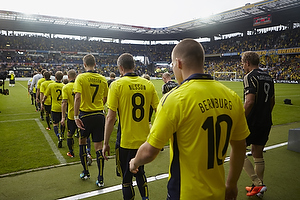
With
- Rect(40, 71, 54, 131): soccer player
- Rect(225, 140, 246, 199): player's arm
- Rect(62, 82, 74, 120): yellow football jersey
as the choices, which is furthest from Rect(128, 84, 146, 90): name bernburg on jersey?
Rect(40, 71, 54, 131): soccer player

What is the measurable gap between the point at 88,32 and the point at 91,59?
5517 centimetres

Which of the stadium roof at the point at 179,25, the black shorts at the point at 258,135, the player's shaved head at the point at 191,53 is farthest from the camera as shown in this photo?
the stadium roof at the point at 179,25

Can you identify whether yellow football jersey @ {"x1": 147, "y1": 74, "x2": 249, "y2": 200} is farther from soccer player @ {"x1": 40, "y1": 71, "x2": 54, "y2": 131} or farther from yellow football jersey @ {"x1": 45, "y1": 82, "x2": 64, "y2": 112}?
soccer player @ {"x1": 40, "y1": 71, "x2": 54, "y2": 131}

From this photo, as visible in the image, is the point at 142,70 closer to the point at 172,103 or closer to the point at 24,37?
the point at 24,37

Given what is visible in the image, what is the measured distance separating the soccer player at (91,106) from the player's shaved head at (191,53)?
276cm

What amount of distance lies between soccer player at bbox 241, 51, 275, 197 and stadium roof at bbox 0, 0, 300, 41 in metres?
38.6

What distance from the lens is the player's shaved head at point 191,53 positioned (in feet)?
5.37

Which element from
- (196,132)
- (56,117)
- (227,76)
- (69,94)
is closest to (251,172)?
(196,132)

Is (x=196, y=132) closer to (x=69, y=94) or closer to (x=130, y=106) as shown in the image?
(x=130, y=106)

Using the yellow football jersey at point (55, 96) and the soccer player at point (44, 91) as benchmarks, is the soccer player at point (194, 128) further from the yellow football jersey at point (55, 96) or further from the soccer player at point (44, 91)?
the soccer player at point (44, 91)

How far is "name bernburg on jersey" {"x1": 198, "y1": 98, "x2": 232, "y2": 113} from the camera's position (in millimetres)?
1523

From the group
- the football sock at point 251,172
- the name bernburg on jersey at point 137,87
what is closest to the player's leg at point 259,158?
the football sock at point 251,172

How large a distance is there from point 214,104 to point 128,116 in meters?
1.68

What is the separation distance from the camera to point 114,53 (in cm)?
6172
